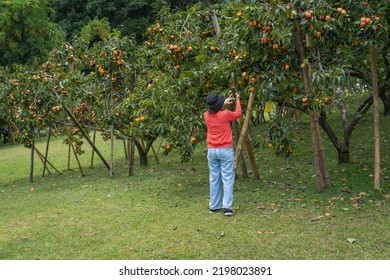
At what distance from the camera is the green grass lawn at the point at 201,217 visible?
17.1ft

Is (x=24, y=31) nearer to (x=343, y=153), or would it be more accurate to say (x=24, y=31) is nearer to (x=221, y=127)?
(x=343, y=153)

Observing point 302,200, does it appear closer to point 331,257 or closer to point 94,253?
point 331,257

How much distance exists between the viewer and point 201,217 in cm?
658

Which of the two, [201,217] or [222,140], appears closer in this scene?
[222,140]

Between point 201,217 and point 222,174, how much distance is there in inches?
26.4

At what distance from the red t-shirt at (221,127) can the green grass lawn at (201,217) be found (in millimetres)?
1015

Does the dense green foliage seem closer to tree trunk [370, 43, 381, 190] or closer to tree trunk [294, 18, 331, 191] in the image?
tree trunk [294, 18, 331, 191]

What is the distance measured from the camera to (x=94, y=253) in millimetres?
5422

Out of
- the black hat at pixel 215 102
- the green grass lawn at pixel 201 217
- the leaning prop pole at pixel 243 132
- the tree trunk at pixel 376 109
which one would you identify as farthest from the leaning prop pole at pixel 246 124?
the tree trunk at pixel 376 109

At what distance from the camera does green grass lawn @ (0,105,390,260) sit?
523 centimetres

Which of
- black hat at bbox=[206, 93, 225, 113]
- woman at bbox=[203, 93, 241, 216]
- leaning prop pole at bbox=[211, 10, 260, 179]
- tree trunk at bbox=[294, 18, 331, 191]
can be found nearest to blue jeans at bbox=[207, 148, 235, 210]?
woman at bbox=[203, 93, 241, 216]

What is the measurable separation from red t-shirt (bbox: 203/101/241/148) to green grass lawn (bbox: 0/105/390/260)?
1.01m

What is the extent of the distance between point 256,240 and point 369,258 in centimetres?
125

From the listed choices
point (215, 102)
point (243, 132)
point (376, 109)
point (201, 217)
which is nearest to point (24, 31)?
point (243, 132)
